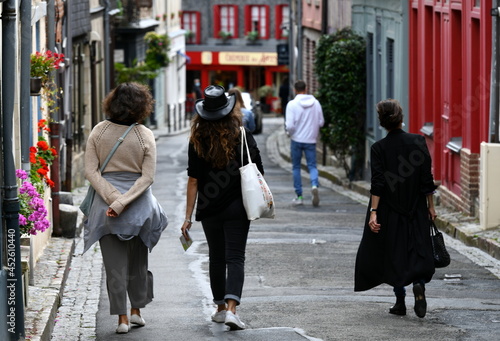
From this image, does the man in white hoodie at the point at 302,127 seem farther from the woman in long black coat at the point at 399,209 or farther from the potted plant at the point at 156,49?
the potted plant at the point at 156,49

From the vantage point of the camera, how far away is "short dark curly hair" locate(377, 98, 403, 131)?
9164 millimetres

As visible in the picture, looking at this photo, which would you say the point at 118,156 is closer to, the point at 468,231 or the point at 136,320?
the point at 136,320

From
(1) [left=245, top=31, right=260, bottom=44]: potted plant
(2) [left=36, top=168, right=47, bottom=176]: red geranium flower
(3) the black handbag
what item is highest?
(1) [left=245, top=31, right=260, bottom=44]: potted plant

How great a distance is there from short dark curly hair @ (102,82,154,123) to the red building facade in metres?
7.09

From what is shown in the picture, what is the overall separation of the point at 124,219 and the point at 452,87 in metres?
9.59

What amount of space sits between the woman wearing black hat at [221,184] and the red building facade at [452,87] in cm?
674

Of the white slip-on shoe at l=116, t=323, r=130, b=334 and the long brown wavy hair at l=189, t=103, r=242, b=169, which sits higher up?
the long brown wavy hair at l=189, t=103, r=242, b=169

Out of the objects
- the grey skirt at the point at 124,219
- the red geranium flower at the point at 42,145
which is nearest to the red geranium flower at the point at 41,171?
the red geranium flower at the point at 42,145

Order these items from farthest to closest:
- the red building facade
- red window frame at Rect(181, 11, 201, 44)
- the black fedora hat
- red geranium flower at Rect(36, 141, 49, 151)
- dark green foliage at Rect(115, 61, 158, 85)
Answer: red window frame at Rect(181, 11, 201, 44), dark green foliage at Rect(115, 61, 158, 85), the red building facade, red geranium flower at Rect(36, 141, 49, 151), the black fedora hat

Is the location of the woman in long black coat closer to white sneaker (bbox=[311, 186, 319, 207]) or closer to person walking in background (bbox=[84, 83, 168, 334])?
person walking in background (bbox=[84, 83, 168, 334])

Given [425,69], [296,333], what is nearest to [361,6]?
[425,69]

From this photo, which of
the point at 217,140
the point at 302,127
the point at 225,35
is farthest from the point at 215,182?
the point at 225,35

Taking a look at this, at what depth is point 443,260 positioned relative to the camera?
932 centimetres

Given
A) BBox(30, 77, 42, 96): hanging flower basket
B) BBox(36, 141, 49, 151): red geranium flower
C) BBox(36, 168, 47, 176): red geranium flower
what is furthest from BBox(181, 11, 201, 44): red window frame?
BBox(36, 168, 47, 176): red geranium flower
